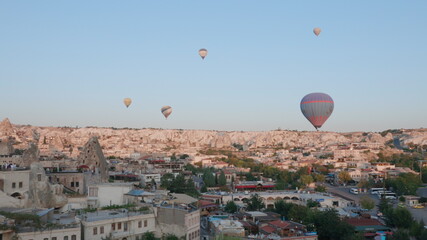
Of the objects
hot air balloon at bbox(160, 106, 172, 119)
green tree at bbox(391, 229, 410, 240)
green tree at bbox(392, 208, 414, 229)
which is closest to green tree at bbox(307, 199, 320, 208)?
green tree at bbox(392, 208, 414, 229)

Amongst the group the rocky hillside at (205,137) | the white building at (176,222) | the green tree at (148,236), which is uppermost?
the rocky hillside at (205,137)

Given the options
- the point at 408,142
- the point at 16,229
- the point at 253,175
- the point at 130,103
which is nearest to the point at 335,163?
the point at 253,175

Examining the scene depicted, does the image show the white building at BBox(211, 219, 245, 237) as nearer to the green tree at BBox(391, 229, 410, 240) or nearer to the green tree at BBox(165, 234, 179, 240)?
the green tree at BBox(165, 234, 179, 240)

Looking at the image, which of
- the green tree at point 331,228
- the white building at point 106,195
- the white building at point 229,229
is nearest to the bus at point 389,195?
the green tree at point 331,228

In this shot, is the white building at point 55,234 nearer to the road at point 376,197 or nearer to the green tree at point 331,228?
the green tree at point 331,228

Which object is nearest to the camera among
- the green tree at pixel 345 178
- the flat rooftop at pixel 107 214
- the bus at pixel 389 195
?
the flat rooftop at pixel 107 214

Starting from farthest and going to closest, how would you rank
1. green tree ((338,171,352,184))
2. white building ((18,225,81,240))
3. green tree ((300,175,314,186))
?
green tree ((338,171,352,184)) → green tree ((300,175,314,186)) → white building ((18,225,81,240))
